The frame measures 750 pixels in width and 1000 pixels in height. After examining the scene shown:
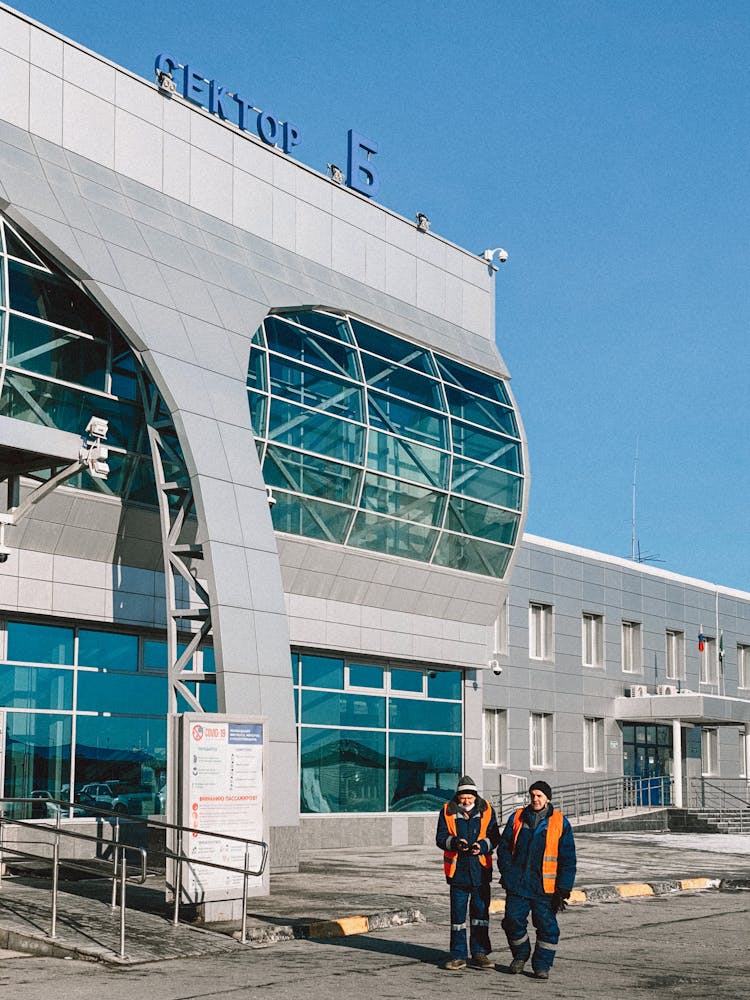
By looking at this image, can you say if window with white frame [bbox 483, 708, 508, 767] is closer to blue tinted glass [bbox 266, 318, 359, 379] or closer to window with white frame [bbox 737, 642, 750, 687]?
blue tinted glass [bbox 266, 318, 359, 379]

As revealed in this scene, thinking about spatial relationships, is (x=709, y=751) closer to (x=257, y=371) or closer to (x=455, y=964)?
(x=257, y=371)

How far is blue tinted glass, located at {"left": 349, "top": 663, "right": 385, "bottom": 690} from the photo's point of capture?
1145 inches

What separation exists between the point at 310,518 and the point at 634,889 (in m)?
9.25

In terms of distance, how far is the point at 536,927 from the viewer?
503 inches

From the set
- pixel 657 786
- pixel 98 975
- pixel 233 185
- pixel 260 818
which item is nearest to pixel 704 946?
pixel 260 818

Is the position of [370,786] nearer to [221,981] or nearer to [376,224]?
[376,224]

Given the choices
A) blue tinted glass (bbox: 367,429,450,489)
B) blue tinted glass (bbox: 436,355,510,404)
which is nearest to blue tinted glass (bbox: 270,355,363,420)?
blue tinted glass (bbox: 367,429,450,489)

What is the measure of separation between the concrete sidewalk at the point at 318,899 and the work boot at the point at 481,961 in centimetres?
280

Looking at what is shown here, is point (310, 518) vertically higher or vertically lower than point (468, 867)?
higher

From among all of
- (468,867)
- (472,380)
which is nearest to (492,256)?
(472,380)

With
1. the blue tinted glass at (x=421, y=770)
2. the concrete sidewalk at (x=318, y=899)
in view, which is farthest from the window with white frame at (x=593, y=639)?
the concrete sidewalk at (x=318, y=899)

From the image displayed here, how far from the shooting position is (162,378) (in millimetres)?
21188

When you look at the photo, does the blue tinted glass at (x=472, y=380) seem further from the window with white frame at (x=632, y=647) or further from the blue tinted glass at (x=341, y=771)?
the window with white frame at (x=632, y=647)

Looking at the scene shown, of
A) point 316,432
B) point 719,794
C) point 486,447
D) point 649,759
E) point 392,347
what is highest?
point 392,347
